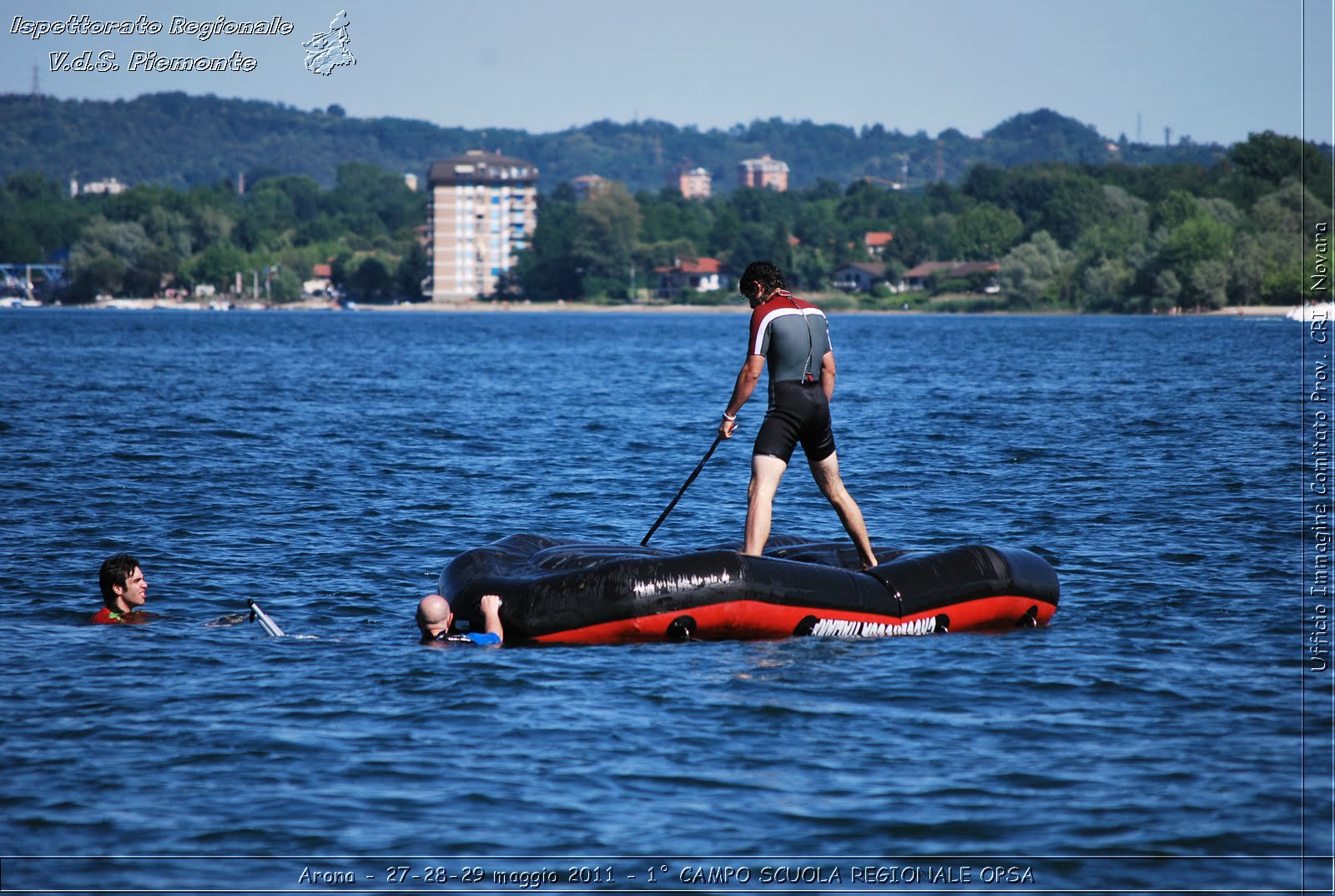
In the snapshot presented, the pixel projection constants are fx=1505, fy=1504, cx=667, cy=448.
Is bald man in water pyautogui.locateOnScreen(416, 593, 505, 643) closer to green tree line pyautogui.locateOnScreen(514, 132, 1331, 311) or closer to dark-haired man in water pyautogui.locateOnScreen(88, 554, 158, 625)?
dark-haired man in water pyautogui.locateOnScreen(88, 554, 158, 625)

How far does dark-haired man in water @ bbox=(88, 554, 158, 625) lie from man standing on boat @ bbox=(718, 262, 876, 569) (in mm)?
4841

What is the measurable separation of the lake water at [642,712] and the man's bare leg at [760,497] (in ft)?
2.84

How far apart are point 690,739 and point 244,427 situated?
967 inches

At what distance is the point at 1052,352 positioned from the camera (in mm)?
70625

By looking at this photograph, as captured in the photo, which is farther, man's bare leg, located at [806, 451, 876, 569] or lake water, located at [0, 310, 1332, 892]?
man's bare leg, located at [806, 451, 876, 569]

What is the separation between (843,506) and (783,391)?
0.98 metres

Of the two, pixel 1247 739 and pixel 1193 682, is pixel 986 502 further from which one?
pixel 1247 739

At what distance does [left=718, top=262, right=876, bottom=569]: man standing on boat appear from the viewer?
11258 mm

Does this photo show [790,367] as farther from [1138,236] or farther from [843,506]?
[1138,236]

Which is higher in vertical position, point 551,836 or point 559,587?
point 559,587

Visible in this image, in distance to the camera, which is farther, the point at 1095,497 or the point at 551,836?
the point at 1095,497

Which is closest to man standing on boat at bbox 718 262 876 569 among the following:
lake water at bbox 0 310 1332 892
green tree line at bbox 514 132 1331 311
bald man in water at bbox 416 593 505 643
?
lake water at bbox 0 310 1332 892

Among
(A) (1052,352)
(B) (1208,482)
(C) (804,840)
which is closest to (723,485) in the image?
(B) (1208,482)

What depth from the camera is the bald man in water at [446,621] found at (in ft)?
36.0
